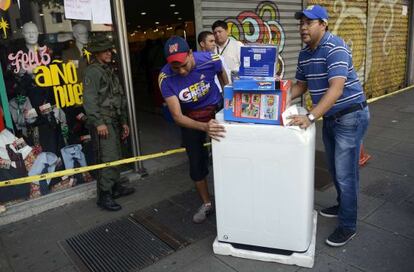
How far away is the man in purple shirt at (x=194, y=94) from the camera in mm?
2944

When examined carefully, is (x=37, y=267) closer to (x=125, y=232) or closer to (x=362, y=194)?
(x=125, y=232)

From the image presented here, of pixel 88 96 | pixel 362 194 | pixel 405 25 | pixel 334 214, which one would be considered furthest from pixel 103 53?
pixel 405 25

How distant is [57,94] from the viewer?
13.5 feet

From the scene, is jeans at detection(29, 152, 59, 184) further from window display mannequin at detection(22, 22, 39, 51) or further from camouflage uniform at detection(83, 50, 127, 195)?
window display mannequin at detection(22, 22, 39, 51)

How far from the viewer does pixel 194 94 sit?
10.6ft

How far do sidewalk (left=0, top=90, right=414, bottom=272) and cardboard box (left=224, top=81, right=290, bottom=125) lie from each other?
1222 mm

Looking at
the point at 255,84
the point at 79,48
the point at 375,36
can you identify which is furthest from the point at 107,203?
the point at 375,36

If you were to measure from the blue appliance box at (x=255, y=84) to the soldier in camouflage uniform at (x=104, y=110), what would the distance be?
71.8 inches

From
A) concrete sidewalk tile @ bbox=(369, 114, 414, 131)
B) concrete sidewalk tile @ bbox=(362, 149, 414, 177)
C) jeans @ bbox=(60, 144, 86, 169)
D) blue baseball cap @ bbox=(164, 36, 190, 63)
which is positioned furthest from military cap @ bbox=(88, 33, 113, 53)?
concrete sidewalk tile @ bbox=(369, 114, 414, 131)

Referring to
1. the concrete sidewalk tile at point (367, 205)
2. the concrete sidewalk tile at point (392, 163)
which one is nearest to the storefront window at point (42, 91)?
the concrete sidewalk tile at point (367, 205)

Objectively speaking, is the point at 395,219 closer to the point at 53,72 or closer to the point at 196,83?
the point at 196,83

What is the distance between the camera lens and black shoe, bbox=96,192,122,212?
160 inches

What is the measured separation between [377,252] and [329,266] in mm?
474

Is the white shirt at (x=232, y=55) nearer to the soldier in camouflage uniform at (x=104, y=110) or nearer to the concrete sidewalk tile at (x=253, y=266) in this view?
the soldier in camouflage uniform at (x=104, y=110)
